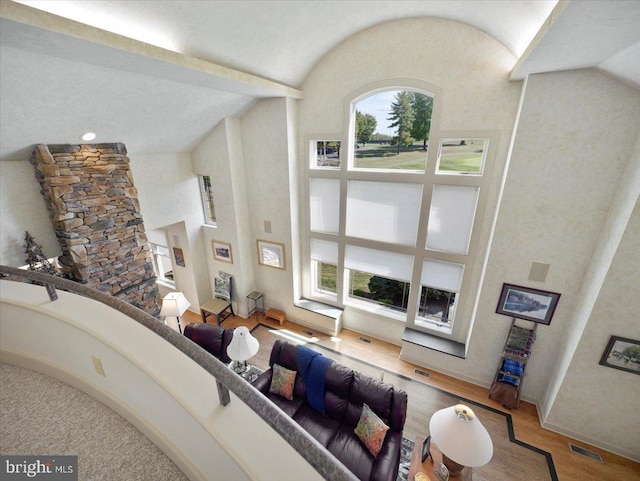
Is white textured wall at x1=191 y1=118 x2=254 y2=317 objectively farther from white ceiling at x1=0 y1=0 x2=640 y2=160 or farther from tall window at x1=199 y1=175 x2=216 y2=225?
white ceiling at x1=0 y1=0 x2=640 y2=160

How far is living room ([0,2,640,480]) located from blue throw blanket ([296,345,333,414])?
2.09 m

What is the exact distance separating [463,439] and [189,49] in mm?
4713

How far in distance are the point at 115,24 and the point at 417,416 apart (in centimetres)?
586

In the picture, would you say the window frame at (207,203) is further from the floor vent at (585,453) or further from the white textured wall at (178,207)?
the floor vent at (585,453)

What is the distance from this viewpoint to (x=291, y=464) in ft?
3.16

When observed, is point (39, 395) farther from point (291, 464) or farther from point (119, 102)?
point (119, 102)

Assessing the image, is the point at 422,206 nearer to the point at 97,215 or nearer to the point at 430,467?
the point at 430,467

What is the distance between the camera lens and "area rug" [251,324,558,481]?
3.24 metres

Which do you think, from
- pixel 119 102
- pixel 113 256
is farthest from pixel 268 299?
pixel 119 102

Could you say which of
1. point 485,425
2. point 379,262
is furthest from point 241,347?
point 485,425

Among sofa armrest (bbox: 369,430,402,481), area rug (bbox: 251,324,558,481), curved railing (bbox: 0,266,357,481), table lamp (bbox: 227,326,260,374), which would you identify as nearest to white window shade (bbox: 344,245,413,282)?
area rug (bbox: 251,324,558,481)

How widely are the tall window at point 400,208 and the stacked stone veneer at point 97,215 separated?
10.4 ft

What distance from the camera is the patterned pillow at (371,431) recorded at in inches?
117

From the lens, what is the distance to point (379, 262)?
5102 millimetres
